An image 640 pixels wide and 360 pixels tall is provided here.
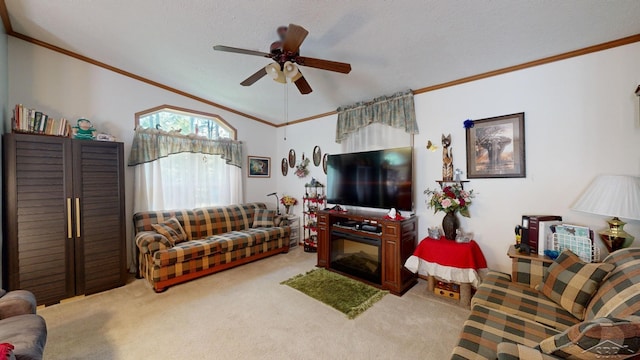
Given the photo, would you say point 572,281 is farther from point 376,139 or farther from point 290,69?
point 290,69

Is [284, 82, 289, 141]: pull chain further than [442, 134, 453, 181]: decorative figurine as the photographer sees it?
Yes

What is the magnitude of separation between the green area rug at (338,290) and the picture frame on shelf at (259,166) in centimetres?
248

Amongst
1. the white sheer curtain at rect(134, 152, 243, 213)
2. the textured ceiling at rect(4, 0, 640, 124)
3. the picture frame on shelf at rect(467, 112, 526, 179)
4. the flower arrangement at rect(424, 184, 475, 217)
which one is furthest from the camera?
the white sheer curtain at rect(134, 152, 243, 213)

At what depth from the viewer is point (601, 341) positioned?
0.90m

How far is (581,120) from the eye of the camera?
2.27m

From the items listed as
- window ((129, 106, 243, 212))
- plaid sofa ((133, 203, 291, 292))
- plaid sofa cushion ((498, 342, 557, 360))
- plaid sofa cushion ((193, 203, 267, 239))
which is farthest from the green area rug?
window ((129, 106, 243, 212))

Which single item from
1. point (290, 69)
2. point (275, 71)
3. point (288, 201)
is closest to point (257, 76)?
point (275, 71)

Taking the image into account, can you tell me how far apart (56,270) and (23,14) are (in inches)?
106

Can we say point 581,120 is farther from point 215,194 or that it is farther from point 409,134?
point 215,194

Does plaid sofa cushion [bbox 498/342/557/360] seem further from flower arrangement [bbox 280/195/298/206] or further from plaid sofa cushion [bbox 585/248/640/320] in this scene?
flower arrangement [bbox 280/195/298/206]

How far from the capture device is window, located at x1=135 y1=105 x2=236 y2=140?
12.5 feet

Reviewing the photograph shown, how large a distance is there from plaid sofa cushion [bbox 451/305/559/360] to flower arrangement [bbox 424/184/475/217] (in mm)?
1296

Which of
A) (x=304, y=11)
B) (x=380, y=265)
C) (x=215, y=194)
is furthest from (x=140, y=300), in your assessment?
(x=304, y=11)

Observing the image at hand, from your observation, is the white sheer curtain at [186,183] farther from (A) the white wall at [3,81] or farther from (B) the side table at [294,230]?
(A) the white wall at [3,81]
